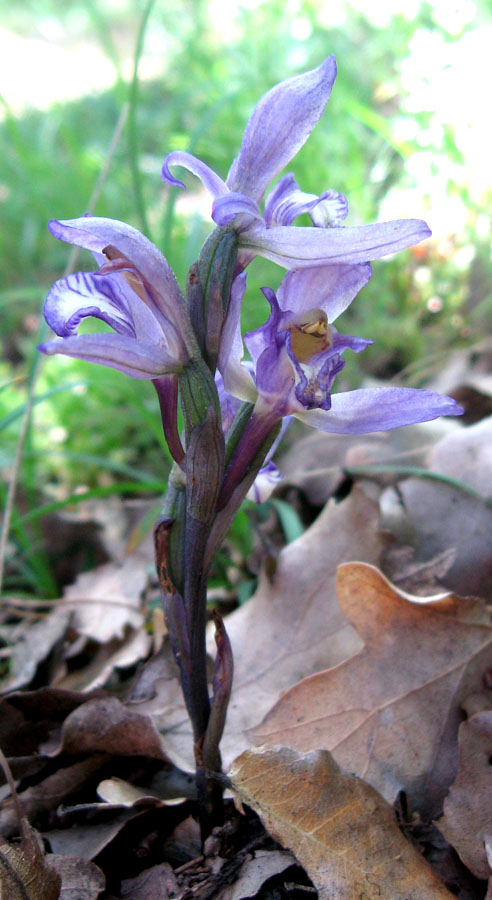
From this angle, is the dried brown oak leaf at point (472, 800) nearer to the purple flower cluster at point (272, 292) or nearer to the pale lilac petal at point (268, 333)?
the purple flower cluster at point (272, 292)

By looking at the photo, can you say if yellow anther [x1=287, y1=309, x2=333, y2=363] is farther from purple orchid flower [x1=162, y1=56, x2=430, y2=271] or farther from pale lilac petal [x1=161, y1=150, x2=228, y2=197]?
pale lilac petal [x1=161, y1=150, x2=228, y2=197]

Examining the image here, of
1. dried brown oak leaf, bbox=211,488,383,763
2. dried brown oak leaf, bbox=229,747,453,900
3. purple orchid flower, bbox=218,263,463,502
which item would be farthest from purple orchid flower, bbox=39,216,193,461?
dried brown oak leaf, bbox=211,488,383,763

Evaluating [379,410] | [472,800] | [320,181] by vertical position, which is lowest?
[472,800]

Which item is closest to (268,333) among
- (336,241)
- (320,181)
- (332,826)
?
(336,241)

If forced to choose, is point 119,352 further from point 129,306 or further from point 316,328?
point 316,328

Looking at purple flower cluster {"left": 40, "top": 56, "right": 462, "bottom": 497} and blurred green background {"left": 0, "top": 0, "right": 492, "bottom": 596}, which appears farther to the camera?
blurred green background {"left": 0, "top": 0, "right": 492, "bottom": 596}

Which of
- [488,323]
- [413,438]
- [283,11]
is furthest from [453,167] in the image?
[283,11]

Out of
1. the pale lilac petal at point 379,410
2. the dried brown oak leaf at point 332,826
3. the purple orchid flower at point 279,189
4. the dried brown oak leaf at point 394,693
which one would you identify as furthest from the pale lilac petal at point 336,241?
the dried brown oak leaf at point 332,826
